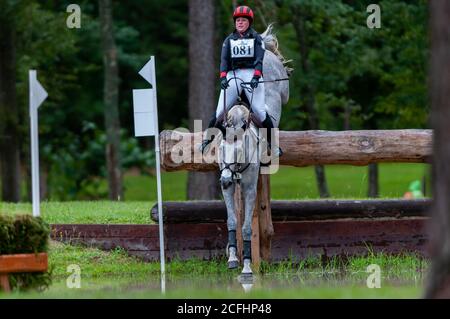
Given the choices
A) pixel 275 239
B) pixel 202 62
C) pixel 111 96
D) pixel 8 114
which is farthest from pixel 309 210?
pixel 8 114

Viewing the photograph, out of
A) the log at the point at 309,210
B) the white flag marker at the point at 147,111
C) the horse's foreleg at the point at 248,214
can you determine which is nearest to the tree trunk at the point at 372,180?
the log at the point at 309,210

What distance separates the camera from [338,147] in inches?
666

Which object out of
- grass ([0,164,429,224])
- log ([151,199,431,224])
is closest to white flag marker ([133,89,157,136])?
log ([151,199,431,224])

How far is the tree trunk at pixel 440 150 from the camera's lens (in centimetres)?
830

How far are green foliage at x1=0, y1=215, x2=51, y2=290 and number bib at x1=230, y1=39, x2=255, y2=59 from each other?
4224 millimetres

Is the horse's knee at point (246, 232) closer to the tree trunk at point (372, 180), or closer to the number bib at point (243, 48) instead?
the number bib at point (243, 48)

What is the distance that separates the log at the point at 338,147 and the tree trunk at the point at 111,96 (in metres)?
A: 12.1

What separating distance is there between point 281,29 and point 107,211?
13.8m
